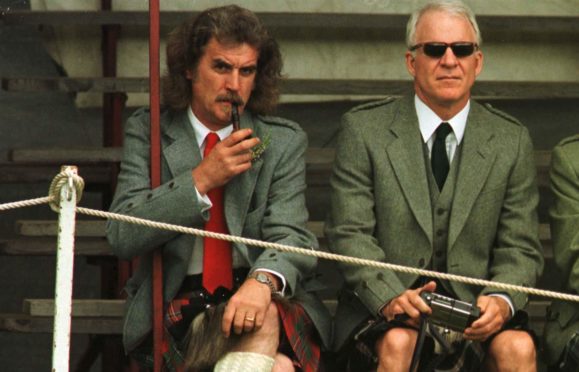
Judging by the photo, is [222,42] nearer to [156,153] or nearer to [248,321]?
[156,153]

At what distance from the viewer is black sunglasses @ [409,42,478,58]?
509 centimetres

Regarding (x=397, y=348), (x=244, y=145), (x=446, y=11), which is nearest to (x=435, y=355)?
(x=397, y=348)

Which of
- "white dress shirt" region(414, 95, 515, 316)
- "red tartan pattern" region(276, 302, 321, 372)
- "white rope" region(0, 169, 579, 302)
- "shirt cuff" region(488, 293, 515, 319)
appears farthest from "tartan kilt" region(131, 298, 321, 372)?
"white dress shirt" region(414, 95, 515, 316)

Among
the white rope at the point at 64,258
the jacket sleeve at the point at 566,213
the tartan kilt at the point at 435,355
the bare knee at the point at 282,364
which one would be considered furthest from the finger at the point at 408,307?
the white rope at the point at 64,258

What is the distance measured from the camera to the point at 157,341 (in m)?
4.93

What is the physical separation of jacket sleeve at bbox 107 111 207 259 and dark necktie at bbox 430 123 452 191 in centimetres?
74

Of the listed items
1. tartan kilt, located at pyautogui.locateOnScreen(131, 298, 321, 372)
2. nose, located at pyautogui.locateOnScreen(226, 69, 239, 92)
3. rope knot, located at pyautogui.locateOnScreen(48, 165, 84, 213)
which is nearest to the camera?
rope knot, located at pyautogui.locateOnScreen(48, 165, 84, 213)

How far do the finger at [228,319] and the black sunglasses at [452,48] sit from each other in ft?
3.37

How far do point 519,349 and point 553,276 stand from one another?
202cm

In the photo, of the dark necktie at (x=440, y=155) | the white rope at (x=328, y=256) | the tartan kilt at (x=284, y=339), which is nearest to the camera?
the white rope at (x=328, y=256)

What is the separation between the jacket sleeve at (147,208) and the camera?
4.85 m

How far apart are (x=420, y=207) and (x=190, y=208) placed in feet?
2.35

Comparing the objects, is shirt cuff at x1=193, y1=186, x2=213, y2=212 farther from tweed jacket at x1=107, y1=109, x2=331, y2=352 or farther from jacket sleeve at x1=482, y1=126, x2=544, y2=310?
jacket sleeve at x1=482, y1=126, x2=544, y2=310

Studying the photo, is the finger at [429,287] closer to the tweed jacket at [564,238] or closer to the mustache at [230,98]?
the tweed jacket at [564,238]
